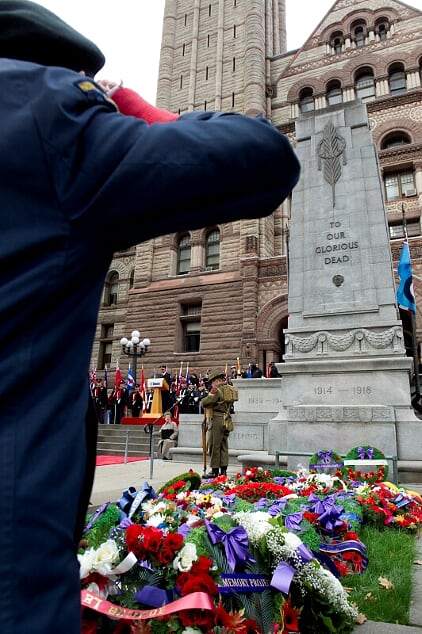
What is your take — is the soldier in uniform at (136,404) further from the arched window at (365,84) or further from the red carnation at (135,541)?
the arched window at (365,84)

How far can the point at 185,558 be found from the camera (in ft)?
7.76

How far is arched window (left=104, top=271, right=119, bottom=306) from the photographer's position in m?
33.8

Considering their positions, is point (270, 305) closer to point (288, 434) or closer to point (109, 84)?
point (288, 434)

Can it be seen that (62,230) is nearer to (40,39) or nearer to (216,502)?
(40,39)

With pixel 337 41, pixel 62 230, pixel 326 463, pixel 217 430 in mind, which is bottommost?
pixel 326 463

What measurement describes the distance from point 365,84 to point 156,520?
110ft

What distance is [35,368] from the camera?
873 mm

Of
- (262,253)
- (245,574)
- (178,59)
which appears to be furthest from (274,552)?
(178,59)

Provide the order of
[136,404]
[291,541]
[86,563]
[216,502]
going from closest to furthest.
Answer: [86,563]
[291,541]
[216,502]
[136,404]

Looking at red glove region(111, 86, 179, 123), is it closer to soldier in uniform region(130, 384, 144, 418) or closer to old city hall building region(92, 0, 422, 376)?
soldier in uniform region(130, 384, 144, 418)

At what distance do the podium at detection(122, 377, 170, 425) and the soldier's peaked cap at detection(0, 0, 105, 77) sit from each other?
17473 mm

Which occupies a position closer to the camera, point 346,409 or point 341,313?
point 346,409

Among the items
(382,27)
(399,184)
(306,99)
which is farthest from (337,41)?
(399,184)

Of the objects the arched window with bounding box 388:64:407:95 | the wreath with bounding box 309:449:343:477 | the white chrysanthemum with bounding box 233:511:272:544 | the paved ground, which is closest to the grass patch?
the paved ground
